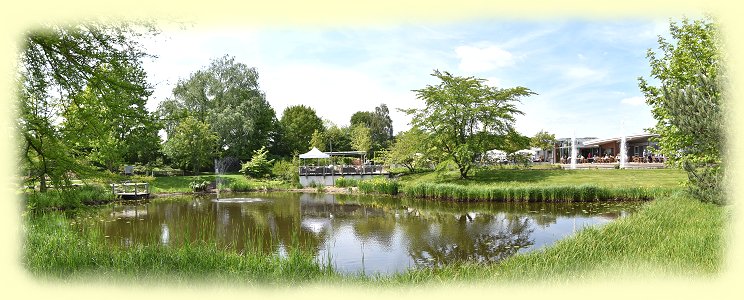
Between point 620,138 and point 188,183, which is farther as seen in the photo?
point 620,138

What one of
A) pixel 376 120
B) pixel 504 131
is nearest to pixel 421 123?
pixel 504 131

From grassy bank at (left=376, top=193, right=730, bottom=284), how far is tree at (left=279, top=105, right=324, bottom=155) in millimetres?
40393

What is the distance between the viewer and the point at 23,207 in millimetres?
7387

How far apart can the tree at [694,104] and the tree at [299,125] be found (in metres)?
38.1

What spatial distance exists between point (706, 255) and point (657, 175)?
19.6 m

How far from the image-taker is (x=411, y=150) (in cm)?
2834

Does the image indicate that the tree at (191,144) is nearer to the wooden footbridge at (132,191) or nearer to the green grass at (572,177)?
the wooden footbridge at (132,191)

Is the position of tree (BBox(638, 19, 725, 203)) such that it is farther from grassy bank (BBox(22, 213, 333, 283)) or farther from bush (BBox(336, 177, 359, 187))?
bush (BBox(336, 177, 359, 187))

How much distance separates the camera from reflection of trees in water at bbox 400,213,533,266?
897 cm

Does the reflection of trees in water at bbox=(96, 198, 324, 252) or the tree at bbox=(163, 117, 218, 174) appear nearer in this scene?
the reflection of trees in water at bbox=(96, 198, 324, 252)

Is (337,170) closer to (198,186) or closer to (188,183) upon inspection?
(198,186)

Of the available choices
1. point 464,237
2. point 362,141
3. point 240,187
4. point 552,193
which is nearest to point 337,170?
point 240,187

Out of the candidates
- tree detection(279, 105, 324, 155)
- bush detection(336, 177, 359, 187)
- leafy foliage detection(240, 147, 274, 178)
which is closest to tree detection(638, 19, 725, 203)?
bush detection(336, 177, 359, 187)

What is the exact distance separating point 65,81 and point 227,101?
105ft
